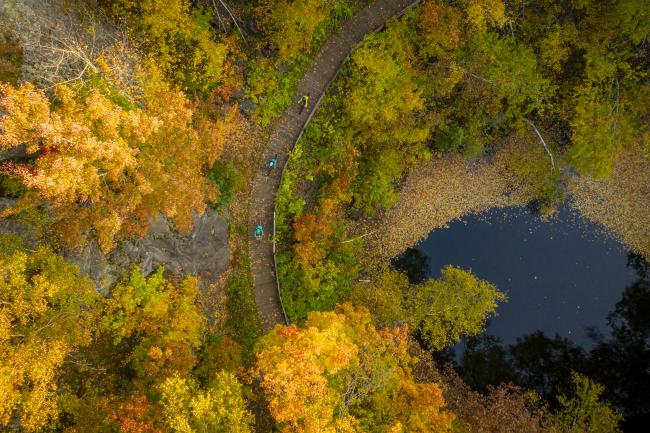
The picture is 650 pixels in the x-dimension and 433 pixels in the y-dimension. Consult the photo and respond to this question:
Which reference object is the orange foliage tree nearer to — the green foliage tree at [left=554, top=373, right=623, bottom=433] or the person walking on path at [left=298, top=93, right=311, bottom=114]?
the person walking on path at [left=298, top=93, right=311, bottom=114]

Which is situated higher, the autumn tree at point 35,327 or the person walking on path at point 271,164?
the person walking on path at point 271,164

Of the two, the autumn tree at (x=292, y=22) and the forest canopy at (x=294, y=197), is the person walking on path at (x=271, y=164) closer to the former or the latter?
the forest canopy at (x=294, y=197)

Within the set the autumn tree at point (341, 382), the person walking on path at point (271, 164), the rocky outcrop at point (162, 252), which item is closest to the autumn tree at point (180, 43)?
the person walking on path at point (271, 164)

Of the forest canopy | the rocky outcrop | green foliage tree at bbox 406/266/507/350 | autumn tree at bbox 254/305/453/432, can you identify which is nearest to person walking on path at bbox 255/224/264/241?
the forest canopy

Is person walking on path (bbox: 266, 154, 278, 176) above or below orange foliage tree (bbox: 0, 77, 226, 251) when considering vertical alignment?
above

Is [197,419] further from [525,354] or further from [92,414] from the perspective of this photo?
[525,354]
